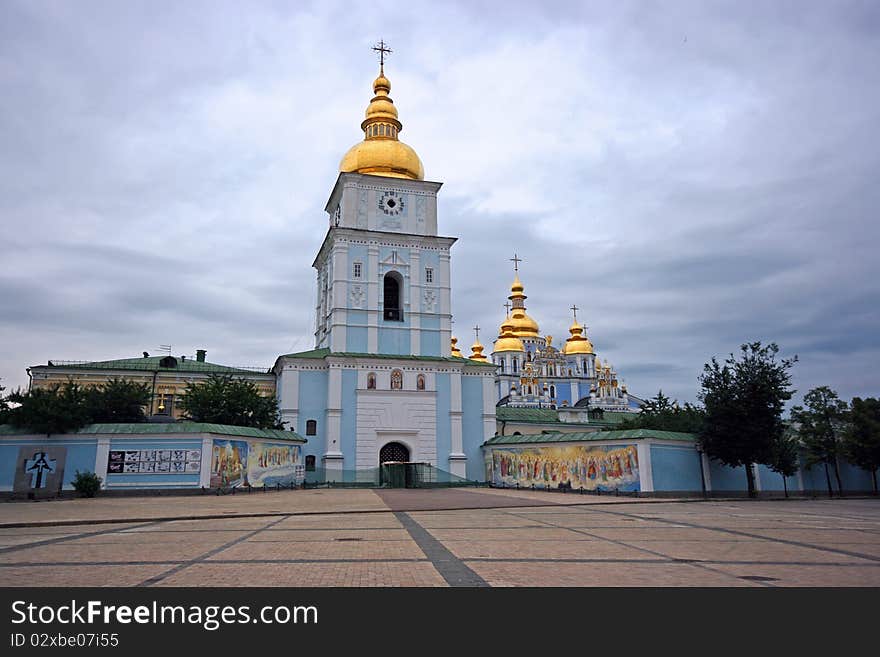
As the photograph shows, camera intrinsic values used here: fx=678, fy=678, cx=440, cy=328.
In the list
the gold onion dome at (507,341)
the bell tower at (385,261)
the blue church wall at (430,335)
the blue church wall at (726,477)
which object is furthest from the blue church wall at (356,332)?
the gold onion dome at (507,341)

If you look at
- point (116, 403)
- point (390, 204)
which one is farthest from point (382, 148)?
point (116, 403)

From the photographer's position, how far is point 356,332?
138 ft

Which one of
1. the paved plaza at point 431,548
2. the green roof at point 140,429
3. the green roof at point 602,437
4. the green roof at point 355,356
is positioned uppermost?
the green roof at point 355,356

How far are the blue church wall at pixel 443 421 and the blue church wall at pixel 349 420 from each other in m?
5.09

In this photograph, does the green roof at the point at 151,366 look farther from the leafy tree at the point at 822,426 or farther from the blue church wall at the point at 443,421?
the leafy tree at the point at 822,426

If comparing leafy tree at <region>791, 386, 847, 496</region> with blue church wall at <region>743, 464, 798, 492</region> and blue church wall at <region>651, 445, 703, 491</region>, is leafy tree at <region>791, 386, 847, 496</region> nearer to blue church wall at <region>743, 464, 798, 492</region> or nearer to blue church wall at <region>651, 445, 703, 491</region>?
blue church wall at <region>743, 464, 798, 492</region>

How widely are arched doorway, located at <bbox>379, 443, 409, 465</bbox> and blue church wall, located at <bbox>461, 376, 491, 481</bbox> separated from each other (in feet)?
12.1

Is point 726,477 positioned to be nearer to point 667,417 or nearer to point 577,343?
point 667,417

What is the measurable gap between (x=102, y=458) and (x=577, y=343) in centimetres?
7138

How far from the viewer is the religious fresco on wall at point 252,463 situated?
29.0 m

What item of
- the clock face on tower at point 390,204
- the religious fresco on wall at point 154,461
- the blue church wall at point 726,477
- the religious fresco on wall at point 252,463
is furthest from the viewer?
the clock face on tower at point 390,204
